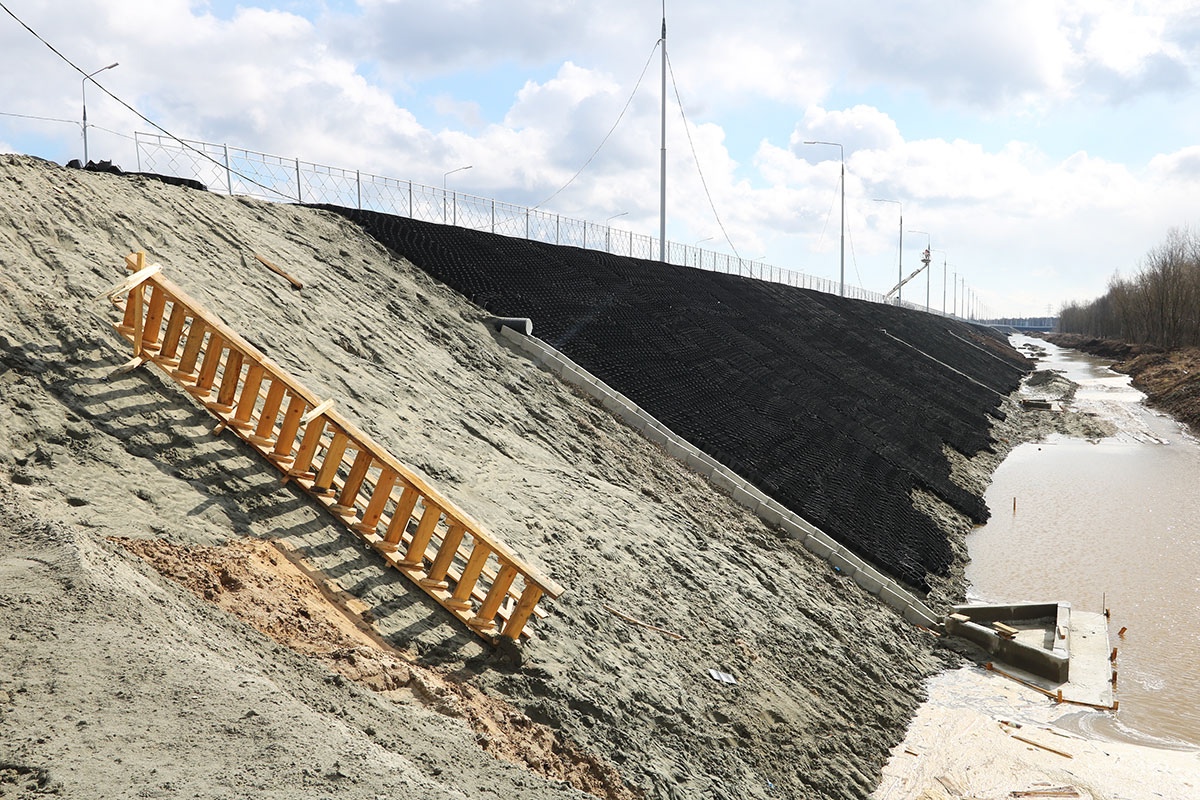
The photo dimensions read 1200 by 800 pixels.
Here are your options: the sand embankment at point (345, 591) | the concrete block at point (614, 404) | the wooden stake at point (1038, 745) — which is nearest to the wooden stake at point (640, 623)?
the sand embankment at point (345, 591)

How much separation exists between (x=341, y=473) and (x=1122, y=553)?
16.5 metres

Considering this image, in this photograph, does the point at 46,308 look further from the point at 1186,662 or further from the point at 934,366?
the point at 934,366

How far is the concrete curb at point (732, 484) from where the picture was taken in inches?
496

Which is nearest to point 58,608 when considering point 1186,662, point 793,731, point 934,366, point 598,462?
point 793,731

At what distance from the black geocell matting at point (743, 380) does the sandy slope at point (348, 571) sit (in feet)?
5.78

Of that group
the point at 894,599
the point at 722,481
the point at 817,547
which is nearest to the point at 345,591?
the point at 722,481

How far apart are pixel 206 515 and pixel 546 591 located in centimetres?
261

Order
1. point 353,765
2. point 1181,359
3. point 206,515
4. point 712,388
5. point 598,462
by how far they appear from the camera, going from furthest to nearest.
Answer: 1. point 1181,359
2. point 712,388
3. point 598,462
4. point 206,515
5. point 353,765

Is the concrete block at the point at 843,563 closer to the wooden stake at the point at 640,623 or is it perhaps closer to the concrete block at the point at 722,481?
the concrete block at the point at 722,481

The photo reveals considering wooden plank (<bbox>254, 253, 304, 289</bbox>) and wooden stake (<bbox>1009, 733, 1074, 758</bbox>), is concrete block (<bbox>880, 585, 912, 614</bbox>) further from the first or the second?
wooden plank (<bbox>254, 253, 304, 289</bbox>)

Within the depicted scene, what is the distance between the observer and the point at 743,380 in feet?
65.3

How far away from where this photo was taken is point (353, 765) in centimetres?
434

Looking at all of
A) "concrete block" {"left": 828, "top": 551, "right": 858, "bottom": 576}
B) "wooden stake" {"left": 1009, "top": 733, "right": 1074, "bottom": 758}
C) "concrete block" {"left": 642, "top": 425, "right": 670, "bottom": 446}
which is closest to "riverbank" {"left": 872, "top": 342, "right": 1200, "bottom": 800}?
"wooden stake" {"left": 1009, "top": 733, "right": 1074, "bottom": 758}

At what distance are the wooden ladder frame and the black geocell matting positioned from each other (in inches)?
298
